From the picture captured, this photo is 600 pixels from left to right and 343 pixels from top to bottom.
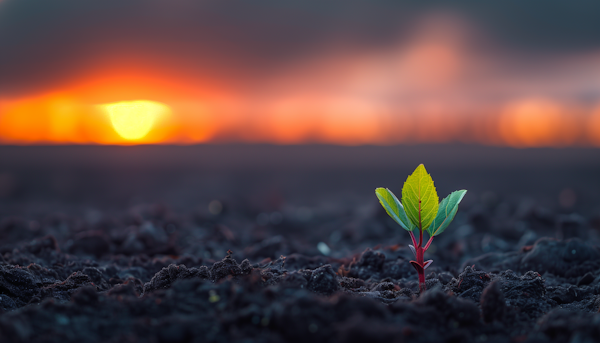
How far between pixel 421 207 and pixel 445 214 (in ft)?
0.61

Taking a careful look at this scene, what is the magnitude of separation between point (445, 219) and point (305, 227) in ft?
19.6

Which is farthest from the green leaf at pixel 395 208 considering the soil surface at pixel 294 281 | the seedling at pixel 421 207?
the soil surface at pixel 294 281

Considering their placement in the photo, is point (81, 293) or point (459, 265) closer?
point (81, 293)

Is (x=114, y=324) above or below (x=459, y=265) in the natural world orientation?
above

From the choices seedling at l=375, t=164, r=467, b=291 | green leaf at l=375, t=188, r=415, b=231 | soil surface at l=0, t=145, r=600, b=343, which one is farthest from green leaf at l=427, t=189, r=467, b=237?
soil surface at l=0, t=145, r=600, b=343

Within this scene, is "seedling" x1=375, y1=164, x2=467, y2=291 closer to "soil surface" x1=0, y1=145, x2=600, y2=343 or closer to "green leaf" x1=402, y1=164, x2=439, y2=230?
"green leaf" x1=402, y1=164, x2=439, y2=230

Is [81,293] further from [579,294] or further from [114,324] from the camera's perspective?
[579,294]

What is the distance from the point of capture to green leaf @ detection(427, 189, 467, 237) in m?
2.89

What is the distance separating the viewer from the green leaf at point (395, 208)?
115 inches

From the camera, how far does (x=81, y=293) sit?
7.55ft

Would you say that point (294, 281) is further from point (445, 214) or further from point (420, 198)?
point (445, 214)

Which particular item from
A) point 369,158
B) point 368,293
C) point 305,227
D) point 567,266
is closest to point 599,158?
point 369,158

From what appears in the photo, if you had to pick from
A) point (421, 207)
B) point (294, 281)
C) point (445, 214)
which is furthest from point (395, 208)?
point (294, 281)

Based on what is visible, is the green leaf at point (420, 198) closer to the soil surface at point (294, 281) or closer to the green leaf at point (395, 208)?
the green leaf at point (395, 208)
